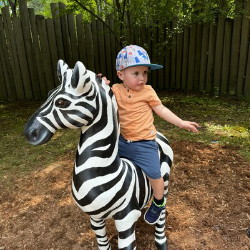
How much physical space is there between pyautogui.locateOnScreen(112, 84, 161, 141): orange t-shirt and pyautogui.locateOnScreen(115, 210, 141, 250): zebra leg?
1.84 feet

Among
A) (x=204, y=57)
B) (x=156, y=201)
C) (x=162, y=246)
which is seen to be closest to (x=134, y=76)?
(x=156, y=201)

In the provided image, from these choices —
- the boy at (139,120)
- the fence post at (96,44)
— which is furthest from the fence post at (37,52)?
the boy at (139,120)

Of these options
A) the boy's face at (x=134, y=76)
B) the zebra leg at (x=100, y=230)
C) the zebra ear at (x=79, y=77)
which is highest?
the zebra ear at (x=79, y=77)

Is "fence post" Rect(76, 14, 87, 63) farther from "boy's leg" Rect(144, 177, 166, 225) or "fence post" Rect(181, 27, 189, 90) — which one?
"boy's leg" Rect(144, 177, 166, 225)

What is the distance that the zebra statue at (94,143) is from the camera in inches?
67.2

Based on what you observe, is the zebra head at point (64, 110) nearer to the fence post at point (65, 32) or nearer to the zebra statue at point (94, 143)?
the zebra statue at point (94, 143)

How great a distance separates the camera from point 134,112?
6.86 feet

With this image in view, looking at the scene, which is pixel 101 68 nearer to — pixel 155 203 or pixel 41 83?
pixel 41 83

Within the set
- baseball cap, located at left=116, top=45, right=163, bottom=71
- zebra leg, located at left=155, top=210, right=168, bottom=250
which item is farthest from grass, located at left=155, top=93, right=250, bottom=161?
baseball cap, located at left=116, top=45, right=163, bottom=71

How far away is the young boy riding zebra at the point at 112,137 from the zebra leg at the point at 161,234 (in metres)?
0.27

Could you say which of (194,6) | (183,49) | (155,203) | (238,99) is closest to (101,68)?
(183,49)

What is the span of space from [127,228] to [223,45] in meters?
6.37

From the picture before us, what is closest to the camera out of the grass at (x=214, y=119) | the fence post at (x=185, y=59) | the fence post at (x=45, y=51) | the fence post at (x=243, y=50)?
the grass at (x=214, y=119)

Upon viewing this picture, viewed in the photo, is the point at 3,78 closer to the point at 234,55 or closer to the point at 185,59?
the point at 185,59
